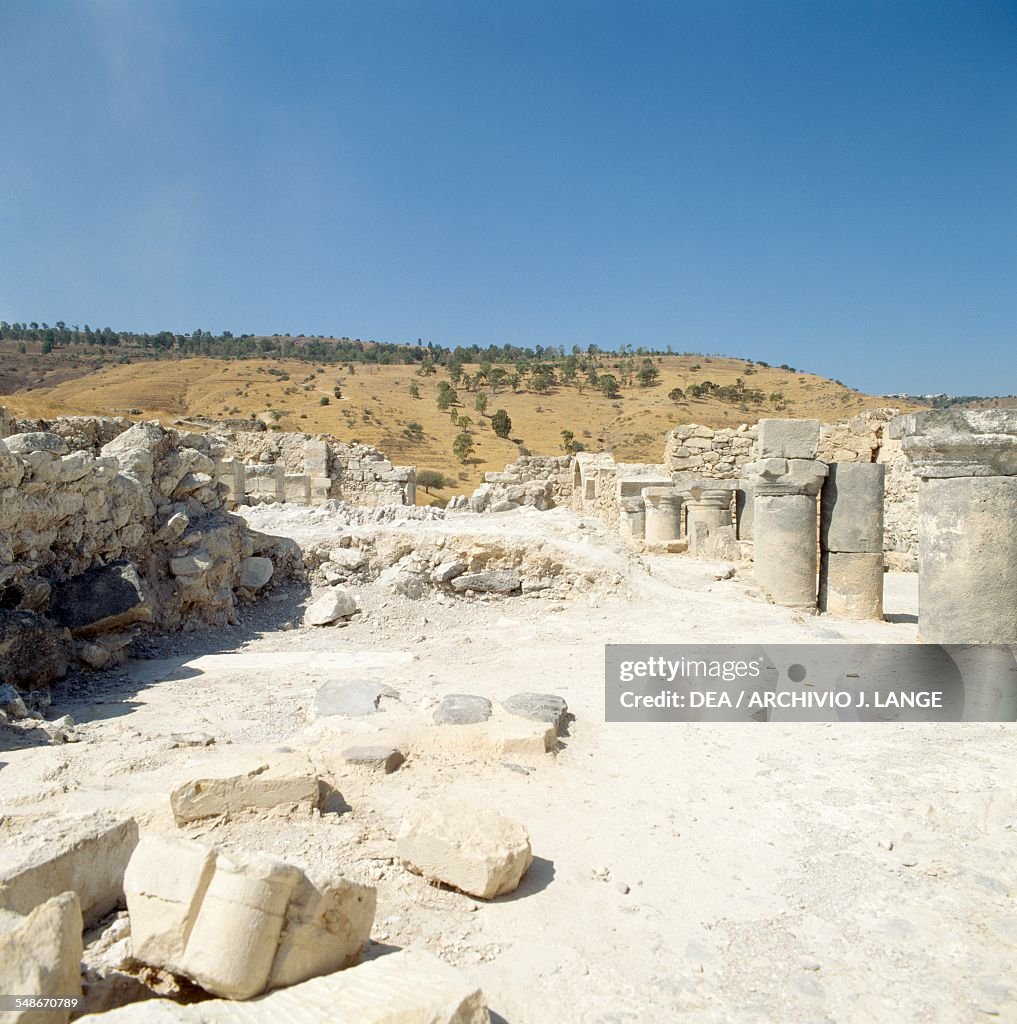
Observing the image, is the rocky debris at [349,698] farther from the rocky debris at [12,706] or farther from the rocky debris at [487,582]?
the rocky debris at [487,582]

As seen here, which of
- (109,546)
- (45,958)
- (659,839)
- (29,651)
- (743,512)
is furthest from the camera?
(743,512)

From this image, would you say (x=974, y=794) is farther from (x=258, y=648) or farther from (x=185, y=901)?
(x=258, y=648)

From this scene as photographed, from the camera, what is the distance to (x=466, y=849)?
9.96ft

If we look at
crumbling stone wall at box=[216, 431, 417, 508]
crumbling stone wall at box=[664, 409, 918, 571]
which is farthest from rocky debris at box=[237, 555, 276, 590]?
crumbling stone wall at box=[216, 431, 417, 508]

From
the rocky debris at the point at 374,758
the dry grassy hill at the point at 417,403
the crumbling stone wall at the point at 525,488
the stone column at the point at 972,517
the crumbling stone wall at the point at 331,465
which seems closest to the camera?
the rocky debris at the point at 374,758

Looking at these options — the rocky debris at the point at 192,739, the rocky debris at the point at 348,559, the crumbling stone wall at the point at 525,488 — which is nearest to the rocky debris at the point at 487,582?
the rocky debris at the point at 348,559

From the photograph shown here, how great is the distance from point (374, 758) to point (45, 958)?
237cm

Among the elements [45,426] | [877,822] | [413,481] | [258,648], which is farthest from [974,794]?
[413,481]

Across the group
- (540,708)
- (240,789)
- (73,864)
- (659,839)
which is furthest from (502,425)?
(73,864)

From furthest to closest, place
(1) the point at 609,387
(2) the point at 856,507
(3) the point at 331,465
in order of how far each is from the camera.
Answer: (1) the point at 609,387 → (3) the point at 331,465 → (2) the point at 856,507

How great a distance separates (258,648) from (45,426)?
606 centimetres

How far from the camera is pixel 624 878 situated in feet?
10.8

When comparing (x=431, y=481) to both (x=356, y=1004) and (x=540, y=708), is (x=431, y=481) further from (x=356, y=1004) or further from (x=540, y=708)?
(x=356, y=1004)

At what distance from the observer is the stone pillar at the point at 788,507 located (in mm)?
9453
